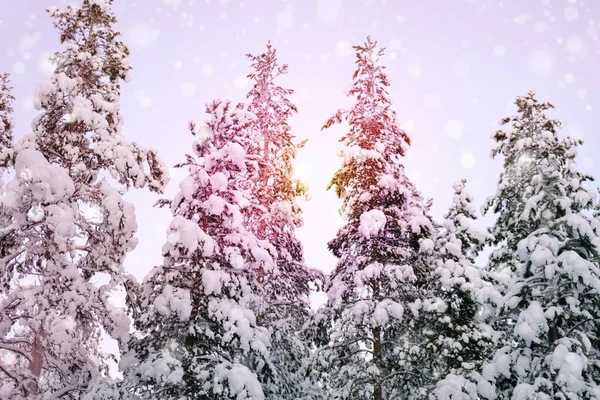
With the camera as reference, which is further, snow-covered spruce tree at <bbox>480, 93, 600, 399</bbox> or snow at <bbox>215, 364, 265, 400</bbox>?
snow at <bbox>215, 364, 265, 400</bbox>

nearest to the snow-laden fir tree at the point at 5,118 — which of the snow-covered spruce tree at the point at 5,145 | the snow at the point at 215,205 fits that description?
the snow-covered spruce tree at the point at 5,145

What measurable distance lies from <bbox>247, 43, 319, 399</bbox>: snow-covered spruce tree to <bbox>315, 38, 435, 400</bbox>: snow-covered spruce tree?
1632mm

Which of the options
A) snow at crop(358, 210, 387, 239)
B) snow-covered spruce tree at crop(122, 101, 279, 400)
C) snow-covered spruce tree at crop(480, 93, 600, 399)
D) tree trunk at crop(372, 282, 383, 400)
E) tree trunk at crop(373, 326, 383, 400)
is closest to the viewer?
snow-covered spruce tree at crop(480, 93, 600, 399)

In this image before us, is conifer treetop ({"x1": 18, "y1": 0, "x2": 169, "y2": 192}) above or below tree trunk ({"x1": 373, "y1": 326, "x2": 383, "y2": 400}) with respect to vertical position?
above

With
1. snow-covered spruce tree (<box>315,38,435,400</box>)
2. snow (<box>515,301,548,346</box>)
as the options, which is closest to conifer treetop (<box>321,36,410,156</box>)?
snow-covered spruce tree (<box>315,38,435,400</box>)

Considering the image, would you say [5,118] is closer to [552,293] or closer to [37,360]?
[37,360]

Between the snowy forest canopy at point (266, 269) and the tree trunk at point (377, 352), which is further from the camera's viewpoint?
the tree trunk at point (377, 352)

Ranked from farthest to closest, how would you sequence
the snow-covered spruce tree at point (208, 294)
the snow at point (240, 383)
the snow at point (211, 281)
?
the snow at point (211, 281) → the snow-covered spruce tree at point (208, 294) → the snow at point (240, 383)

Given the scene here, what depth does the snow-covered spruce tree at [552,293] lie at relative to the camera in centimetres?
981

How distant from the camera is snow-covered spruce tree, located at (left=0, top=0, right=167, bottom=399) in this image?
436 inches

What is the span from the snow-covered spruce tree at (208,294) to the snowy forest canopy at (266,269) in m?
0.05

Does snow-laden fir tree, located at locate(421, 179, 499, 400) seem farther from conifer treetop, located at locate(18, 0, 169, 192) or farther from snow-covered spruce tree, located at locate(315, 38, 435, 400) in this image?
conifer treetop, located at locate(18, 0, 169, 192)

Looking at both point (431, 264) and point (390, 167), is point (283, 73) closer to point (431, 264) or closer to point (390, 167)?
point (390, 167)

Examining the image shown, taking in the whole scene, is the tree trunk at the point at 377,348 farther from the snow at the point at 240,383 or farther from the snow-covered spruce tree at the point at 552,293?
the snow at the point at 240,383
